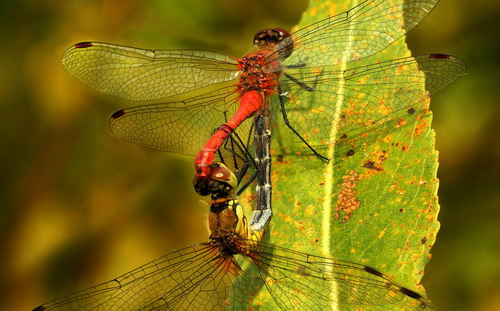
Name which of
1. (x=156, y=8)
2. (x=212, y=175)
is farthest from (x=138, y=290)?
(x=156, y=8)

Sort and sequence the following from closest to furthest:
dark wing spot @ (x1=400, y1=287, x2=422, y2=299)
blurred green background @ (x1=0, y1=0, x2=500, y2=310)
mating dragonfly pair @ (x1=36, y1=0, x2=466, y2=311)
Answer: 1. dark wing spot @ (x1=400, y1=287, x2=422, y2=299)
2. mating dragonfly pair @ (x1=36, y1=0, x2=466, y2=311)
3. blurred green background @ (x1=0, y1=0, x2=500, y2=310)

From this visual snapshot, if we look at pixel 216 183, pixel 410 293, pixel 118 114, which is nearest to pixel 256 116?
pixel 216 183

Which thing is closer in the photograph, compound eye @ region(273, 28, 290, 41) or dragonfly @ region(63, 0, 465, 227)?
dragonfly @ region(63, 0, 465, 227)

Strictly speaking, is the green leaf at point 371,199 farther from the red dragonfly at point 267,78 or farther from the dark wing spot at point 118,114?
the dark wing spot at point 118,114

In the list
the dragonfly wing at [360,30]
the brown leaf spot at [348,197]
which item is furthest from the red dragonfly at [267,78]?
the brown leaf spot at [348,197]

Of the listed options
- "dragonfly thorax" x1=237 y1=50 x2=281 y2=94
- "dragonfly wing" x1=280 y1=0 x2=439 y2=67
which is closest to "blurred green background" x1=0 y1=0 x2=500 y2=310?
"dragonfly thorax" x1=237 y1=50 x2=281 y2=94

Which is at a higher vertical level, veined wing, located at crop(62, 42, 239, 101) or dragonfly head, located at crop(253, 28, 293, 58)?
dragonfly head, located at crop(253, 28, 293, 58)

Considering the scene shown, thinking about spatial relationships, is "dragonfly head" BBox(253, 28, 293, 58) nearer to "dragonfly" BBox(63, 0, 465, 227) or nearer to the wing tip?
"dragonfly" BBox(63, 0, 465, 227)

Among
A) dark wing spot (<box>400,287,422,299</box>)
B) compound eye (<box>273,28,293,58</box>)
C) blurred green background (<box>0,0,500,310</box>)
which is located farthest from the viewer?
blurred green background (<box>0,0,500,310</box>)

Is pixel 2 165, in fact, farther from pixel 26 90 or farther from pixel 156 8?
pixel 156 8
